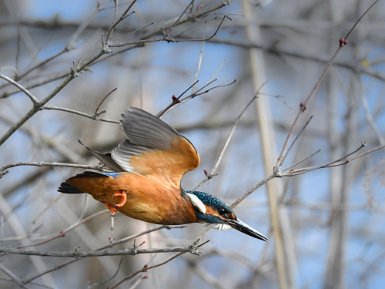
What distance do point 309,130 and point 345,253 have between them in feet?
4.24

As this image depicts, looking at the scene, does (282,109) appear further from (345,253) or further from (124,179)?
(124,179)

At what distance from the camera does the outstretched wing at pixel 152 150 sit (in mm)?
2664

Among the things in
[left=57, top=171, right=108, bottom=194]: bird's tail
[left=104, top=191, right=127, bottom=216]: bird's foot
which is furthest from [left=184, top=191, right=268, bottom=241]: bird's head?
[left=57, top=171, right=108, bottom=194]: bird's tail

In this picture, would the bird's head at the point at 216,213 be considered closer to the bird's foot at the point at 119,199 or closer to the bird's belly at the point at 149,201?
the bird's belly at the point at 149,201

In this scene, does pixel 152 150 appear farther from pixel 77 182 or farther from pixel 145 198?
pixel 77 182

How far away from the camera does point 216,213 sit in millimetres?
2879

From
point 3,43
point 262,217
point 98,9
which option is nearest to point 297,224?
point 262,217

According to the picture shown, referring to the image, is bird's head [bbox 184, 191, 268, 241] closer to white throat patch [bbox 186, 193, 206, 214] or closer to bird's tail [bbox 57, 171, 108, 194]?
white throat patch [bbox 186, 193, 206, 214]

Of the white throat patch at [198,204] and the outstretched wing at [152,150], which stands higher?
the outstretched wing at [152,150]

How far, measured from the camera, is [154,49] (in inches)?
245

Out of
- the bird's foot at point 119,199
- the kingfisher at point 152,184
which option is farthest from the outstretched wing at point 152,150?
the bird's foot at point 119,199

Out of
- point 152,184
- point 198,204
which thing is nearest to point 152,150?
point 152,184

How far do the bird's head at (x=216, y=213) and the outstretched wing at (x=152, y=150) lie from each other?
13 cm

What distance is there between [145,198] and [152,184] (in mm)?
73
